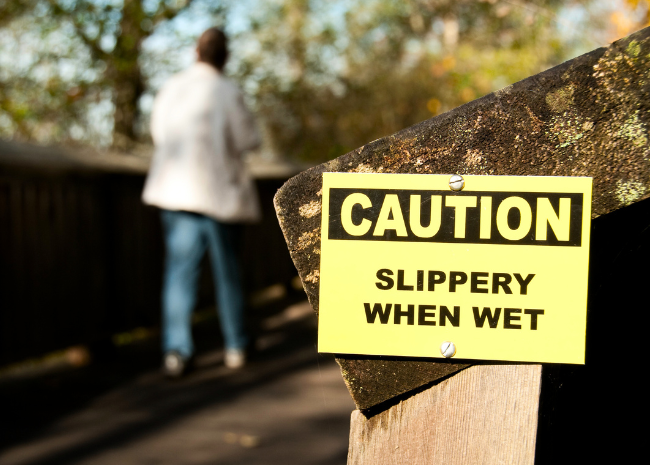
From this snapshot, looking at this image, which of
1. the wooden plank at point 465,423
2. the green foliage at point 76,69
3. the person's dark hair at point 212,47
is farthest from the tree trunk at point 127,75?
the wooden plank at point 465,423

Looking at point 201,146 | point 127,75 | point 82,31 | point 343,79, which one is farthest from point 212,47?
point 343,79

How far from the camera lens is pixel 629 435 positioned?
1.34m

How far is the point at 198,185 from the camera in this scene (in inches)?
166

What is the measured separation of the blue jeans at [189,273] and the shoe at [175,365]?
0.10 ft

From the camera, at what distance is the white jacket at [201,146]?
4.24 metres

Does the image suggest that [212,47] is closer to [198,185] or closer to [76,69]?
[198,185]

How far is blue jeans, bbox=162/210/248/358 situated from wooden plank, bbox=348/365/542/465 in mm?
3306

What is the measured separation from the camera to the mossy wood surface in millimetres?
976

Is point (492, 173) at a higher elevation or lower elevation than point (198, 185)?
higher

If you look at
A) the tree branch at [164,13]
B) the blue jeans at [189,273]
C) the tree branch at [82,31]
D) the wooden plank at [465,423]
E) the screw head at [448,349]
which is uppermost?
the tree branch at [164,13]

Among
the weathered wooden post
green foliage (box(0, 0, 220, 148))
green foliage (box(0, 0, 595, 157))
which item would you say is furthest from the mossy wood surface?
green foliage (box(0, 0, 220, 148))

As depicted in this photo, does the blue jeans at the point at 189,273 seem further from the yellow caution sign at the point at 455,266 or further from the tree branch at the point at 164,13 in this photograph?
the tree branch at the point at 164,13

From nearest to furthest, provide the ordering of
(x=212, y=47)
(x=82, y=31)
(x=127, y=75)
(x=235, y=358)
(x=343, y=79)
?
(x=212, y=47) → (x=235, y=358) → (x=82, y=31) → (x=127, y=75) → (x=343, y=79)

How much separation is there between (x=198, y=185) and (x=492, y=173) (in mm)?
3375
